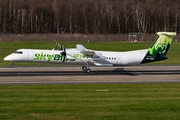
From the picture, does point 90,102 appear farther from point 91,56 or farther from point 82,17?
point 82,17

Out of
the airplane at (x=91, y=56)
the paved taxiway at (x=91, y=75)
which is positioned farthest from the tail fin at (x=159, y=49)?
the paved taxiway at (x=91, y=75)

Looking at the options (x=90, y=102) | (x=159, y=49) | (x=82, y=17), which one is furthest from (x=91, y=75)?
(x=82, y=17)

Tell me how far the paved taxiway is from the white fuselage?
1.28 m

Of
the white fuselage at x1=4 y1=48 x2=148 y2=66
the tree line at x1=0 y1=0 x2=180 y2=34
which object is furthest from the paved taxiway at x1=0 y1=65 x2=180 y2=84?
the tree line at x1=0 y1=0 x2=180 y2=34

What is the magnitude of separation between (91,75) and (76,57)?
2.86 m

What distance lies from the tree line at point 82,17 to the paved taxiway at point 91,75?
209 ft

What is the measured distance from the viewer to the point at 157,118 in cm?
2645

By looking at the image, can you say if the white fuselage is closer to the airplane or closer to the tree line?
the airplane

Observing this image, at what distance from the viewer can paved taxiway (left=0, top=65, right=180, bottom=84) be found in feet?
142

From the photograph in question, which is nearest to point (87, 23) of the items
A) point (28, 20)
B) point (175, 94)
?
point (28, 20)

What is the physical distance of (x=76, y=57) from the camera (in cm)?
4916

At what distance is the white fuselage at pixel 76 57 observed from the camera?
4888 cm

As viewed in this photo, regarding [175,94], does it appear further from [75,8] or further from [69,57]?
[75,8]

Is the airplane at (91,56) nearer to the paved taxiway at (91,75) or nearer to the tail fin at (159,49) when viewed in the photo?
the tail fin at (159,49)
